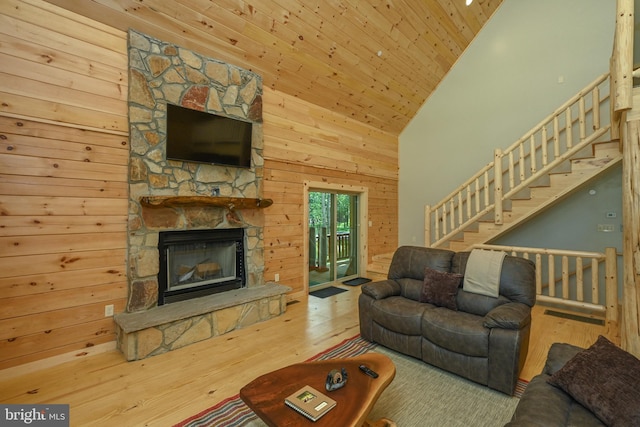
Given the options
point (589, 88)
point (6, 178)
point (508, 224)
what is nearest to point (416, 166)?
point (508, 224)

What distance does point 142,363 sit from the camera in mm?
2922

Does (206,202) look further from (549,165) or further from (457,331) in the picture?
(549,165)

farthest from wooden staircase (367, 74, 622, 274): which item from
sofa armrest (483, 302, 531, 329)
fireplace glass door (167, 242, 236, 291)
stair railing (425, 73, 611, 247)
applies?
fireplace glass door (167, 242, 236, 291)

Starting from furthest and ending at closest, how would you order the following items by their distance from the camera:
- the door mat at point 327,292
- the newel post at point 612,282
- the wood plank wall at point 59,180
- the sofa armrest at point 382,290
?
the door mat at point 327,292 → the newel post at point 612,282 → the sofa armrest at point 382,290 → the wood plank wall at point 59,180

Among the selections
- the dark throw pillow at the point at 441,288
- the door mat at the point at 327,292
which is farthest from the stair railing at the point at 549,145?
the dark throw pillow at the point at 441,288

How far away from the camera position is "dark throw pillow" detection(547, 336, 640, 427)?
141 cm

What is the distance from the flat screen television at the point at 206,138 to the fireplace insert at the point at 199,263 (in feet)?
3.09

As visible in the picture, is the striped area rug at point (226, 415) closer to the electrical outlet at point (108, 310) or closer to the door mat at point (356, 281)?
the electrical outlet at point (108, 310)

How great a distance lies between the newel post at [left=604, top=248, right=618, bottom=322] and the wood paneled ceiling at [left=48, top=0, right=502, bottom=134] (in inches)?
166

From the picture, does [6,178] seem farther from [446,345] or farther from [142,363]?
[446,345]

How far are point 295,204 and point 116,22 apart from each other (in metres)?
3.17

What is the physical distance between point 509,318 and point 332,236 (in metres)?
3.83

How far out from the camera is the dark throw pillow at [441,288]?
3.10 meters

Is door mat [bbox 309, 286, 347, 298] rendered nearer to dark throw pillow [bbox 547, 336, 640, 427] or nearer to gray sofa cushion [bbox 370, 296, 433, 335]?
gray sofa cushion [bbox 370, 296, 433, 335]
